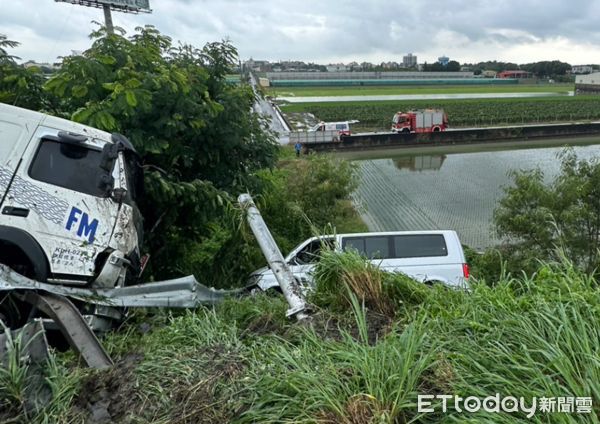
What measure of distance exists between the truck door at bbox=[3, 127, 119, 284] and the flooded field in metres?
10.0

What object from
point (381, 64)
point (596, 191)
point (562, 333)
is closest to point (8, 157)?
point (562, 333)

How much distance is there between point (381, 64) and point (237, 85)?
163m

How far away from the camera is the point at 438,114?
33438 mm

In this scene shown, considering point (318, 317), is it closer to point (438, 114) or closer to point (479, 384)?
point (479, 384)

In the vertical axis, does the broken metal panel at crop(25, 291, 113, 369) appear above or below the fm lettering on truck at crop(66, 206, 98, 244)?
below

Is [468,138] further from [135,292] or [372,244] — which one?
[135,292]

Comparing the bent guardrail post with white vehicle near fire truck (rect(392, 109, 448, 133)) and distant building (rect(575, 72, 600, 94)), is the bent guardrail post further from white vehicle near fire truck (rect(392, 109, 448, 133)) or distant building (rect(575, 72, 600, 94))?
distant building (rect(575, 72, 600, 94))

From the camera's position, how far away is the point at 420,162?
27.0 meters

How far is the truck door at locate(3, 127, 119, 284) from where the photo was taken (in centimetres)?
390

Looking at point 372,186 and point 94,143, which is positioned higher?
point 94,143

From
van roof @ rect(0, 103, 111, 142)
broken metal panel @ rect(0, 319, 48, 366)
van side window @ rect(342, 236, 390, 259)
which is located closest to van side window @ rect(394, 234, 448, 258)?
van side window @ rect(342, 236, 390, 259)

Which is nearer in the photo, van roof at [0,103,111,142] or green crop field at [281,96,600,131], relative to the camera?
van roof at [0,103,111,142]

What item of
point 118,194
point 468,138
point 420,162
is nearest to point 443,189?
point 420,162

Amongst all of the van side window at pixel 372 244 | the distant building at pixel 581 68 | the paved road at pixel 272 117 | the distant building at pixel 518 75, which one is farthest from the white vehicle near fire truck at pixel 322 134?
the distant building at pixel 581 68
